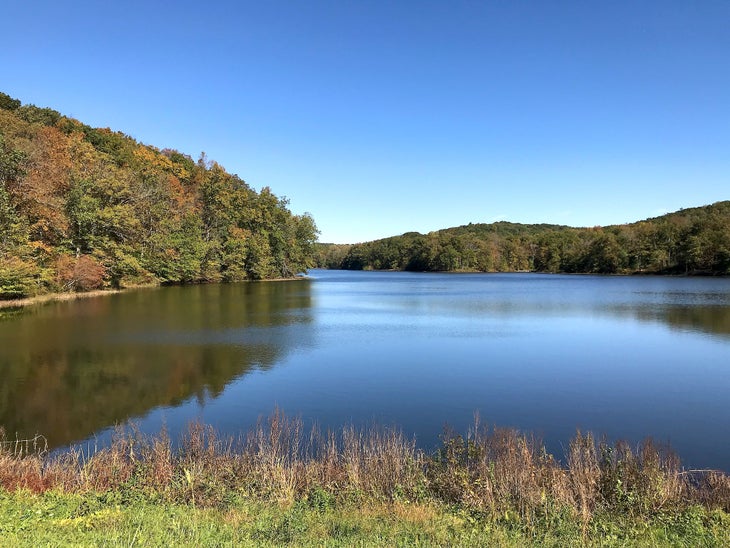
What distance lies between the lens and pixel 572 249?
372 ft

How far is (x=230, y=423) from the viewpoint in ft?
34.3

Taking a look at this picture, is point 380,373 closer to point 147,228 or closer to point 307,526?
point 307,526

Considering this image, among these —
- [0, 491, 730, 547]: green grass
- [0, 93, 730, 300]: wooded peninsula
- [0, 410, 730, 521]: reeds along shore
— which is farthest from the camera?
[0, 93, 730, 300]: wooded peninsula

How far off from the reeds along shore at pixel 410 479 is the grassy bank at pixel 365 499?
0.02m

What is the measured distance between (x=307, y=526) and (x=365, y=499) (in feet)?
4.12

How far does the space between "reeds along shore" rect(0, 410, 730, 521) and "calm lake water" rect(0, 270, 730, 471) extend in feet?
6.65

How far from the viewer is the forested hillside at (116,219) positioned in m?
32.8

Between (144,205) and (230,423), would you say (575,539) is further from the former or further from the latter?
(144,205)

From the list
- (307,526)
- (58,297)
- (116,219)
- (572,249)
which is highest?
(116,219)

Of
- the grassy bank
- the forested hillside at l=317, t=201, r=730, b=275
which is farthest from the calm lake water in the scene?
the forested hillside at l=317, t=201, r=730, b=275

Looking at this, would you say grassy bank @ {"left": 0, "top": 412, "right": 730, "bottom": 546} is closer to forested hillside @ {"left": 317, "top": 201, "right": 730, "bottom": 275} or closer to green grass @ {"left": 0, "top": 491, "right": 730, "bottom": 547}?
green grass @ {"left": 0, "top": 491, "right": 730, "bottom": 547}

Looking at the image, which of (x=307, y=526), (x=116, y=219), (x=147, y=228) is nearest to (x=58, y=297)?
(x=116, y=219)

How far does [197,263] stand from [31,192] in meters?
24.4

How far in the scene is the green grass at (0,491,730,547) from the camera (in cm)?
477
